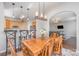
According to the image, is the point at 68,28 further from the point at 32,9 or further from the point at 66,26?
the point at 32,9

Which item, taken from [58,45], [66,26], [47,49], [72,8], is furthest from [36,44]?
[72,8]

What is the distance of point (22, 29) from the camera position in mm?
1648

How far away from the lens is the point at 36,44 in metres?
1.65

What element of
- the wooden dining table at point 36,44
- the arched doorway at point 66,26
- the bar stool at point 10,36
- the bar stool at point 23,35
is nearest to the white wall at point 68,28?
the arched doorway at point 66,26

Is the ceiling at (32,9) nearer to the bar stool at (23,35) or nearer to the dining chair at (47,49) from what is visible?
the bar stool at (23,35)

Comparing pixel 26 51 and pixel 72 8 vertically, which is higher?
pixel 72 8

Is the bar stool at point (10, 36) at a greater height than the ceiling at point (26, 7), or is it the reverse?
the ceiling at point (26, 7)

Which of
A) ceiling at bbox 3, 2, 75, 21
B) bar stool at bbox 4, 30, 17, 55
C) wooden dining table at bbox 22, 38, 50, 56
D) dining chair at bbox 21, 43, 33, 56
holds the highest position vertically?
ceiling at bbox 3, 2, 75, 21

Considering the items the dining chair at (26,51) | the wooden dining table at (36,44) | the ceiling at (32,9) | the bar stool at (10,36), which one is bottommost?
the dining chair at (26,51)

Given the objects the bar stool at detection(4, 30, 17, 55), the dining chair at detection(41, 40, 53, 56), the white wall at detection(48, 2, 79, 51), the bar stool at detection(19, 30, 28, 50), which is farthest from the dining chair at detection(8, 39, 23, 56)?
the white wall at detection(48, 2, 79, 51)

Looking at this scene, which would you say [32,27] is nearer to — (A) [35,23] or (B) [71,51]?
(A) [35,23]

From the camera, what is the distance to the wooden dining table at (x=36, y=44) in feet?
5.35

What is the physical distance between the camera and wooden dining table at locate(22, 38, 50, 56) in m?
1.63

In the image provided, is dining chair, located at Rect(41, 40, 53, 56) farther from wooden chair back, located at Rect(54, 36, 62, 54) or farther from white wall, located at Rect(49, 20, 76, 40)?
white wall, located at Rect(49, 20, 76, 40)
